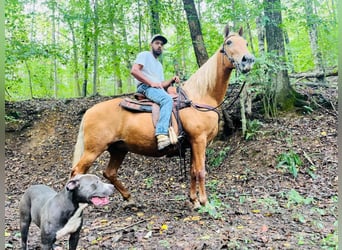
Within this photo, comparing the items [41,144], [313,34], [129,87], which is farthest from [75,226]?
[129,87]

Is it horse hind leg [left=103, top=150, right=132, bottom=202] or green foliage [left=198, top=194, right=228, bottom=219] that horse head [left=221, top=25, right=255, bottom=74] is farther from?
horse hind leg [left=103, top=150, right=132, bottom=202]

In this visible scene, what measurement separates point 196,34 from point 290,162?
182 inches

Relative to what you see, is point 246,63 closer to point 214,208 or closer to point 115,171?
point 214,208

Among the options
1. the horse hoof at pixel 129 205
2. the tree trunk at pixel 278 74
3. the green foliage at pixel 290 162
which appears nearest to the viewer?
the horse hoof at pixel 129 205

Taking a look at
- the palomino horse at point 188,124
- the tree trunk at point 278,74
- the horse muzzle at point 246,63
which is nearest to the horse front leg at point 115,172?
the palomino horse at point 188,124

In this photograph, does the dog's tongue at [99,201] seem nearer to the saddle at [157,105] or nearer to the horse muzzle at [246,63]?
the saddle at [157,105]

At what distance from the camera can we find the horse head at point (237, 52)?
17.5ft

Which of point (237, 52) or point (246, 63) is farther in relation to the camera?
point (237, 52)

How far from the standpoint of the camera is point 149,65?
6.09m

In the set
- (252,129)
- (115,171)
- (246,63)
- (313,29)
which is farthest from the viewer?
(313,29)

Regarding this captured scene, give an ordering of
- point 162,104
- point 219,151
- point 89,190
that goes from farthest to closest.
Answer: point 219,151 < point 162,104 < point 89,190

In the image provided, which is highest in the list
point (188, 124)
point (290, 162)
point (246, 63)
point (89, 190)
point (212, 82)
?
point (246, 63)

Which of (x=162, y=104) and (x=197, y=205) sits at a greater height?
(x=162, y=104)

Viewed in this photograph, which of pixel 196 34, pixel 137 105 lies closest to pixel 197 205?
pixel 137 105
